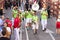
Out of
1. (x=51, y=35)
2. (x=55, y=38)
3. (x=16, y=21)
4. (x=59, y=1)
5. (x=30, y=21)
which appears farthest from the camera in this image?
(x=59, y=1)

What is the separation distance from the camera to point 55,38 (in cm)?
1966

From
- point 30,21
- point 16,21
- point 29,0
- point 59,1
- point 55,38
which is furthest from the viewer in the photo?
point 29,0

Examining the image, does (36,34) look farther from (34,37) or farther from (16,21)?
(16,21)

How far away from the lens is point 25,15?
2266 cm

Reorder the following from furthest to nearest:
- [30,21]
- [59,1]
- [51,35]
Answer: [59,1], [30,21], [51,35]

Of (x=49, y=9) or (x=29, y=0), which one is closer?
(x=49, y=9)

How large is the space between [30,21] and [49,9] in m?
12.4

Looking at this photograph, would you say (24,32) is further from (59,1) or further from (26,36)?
(59,1)

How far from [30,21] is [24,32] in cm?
109

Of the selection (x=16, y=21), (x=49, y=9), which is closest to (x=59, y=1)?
(x=49, y=9)

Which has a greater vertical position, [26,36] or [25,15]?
[25,15]

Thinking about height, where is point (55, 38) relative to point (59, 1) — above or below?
below

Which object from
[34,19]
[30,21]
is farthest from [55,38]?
[30,21]

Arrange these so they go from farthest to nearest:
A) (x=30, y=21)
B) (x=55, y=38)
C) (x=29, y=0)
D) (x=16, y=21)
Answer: (x=29, y=0) → (x=30, y=21) → (x=55, y=38) → (x=16, y=21)
